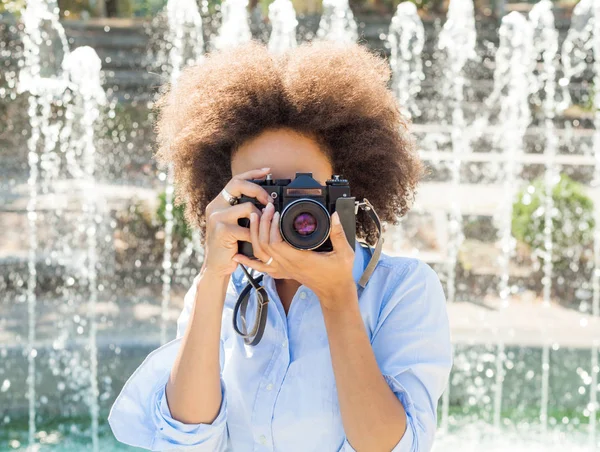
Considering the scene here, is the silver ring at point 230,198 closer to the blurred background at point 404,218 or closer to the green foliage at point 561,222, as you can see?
the blurred background at point 404,218

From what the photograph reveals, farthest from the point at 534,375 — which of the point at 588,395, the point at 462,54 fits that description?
the point at 462,54

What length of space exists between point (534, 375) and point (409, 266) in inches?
149

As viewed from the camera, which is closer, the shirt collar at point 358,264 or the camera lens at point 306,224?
the camera lens at point 306,224

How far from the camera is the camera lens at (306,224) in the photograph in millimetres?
1295

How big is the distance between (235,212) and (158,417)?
361mm

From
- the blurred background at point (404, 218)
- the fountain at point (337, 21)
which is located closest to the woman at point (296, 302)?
the blurred background at point (404, 218)

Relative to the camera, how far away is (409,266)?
142 cm

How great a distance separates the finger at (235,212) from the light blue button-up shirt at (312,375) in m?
0.17

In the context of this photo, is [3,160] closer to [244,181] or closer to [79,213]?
[79,213]

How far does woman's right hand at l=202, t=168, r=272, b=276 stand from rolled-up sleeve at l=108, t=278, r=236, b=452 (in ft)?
0.32

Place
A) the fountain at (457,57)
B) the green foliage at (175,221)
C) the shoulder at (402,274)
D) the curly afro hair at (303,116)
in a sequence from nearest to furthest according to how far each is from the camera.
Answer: the shoulder at (402,274)
the curly afro hair at (303,116)
the green foliage at (175,221)
the fountain at (457,57)

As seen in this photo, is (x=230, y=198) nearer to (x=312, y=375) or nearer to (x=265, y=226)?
(x=265, y=226)

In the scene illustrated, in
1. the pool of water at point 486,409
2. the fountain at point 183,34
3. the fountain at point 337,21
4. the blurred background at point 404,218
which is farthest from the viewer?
the fountain at point 337,21

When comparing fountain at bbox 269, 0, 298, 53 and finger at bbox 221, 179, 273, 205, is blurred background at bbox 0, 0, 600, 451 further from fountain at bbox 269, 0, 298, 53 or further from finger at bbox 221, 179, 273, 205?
finger at bbox 221, 179, 273, 205
